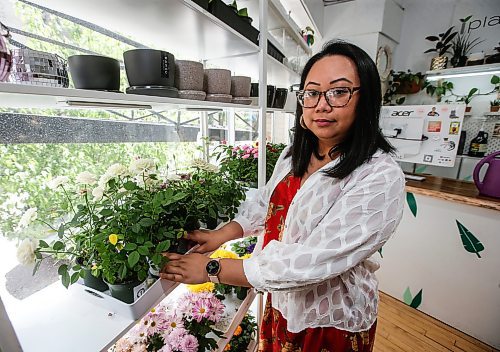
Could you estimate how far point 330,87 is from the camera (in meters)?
0.76

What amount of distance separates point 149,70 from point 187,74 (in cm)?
16

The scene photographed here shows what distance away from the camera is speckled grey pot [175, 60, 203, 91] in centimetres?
79

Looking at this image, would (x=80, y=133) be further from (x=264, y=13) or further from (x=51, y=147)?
(x=264, y=13)

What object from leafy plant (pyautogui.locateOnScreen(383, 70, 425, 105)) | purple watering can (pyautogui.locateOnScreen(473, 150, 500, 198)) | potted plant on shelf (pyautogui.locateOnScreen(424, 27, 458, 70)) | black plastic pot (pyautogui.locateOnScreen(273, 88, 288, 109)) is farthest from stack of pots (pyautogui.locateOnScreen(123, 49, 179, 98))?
leafy plant (pyautogui.locateOnScreen(383, 70, 425, 105))

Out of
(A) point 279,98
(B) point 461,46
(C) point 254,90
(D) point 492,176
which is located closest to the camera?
(C) point 254,90

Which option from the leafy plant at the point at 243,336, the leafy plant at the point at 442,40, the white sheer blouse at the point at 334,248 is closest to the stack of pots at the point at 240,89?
the white sheer blouse at the point at 334,248

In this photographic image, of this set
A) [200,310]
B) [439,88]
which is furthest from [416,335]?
[439,88]

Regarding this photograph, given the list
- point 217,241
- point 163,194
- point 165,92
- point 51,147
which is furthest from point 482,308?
point 51,147

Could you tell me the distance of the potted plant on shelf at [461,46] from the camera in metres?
2.83

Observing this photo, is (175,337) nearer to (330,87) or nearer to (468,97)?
(330,87)

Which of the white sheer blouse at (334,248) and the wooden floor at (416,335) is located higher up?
the white sheer blouse at (334,248)

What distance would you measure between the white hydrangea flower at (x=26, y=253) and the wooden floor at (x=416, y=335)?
2189 mm

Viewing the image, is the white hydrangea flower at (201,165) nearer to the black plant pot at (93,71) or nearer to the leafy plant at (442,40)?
the black plant pot at (93,71)

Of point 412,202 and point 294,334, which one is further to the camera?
point 412,202
